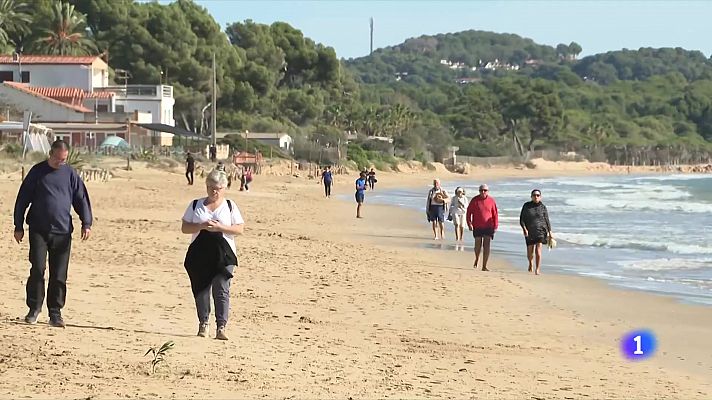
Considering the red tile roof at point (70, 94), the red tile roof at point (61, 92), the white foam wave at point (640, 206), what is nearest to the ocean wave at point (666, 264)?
the white foam wave at point (640, 206)

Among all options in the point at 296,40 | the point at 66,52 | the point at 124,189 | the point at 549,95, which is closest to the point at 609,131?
the point at 549,95

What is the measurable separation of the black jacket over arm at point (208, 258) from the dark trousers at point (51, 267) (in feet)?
2.99

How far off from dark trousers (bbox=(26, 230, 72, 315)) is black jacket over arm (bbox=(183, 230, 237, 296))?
0.91 meters

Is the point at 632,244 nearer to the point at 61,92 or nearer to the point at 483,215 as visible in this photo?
the point at 483,215

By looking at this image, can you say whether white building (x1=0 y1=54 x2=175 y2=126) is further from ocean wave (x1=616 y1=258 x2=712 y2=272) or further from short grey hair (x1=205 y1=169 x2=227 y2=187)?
short grey hair (x1=205 y1=169 x2=227 y2=187)

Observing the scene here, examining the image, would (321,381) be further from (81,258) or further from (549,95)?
(549,95)

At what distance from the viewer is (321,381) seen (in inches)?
277

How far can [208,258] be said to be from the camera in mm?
8070

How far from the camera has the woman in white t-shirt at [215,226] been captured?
798 cm

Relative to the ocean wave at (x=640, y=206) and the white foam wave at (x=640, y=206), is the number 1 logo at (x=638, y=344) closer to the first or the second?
the ocean wave at (x=640, y=206)

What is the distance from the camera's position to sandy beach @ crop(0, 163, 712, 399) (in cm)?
688

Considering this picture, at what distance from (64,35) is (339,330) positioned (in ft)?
202

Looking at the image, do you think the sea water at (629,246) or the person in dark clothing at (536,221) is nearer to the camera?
the person in dark clothing at (536,221)

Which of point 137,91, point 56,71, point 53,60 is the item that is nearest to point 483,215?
point 137,91
